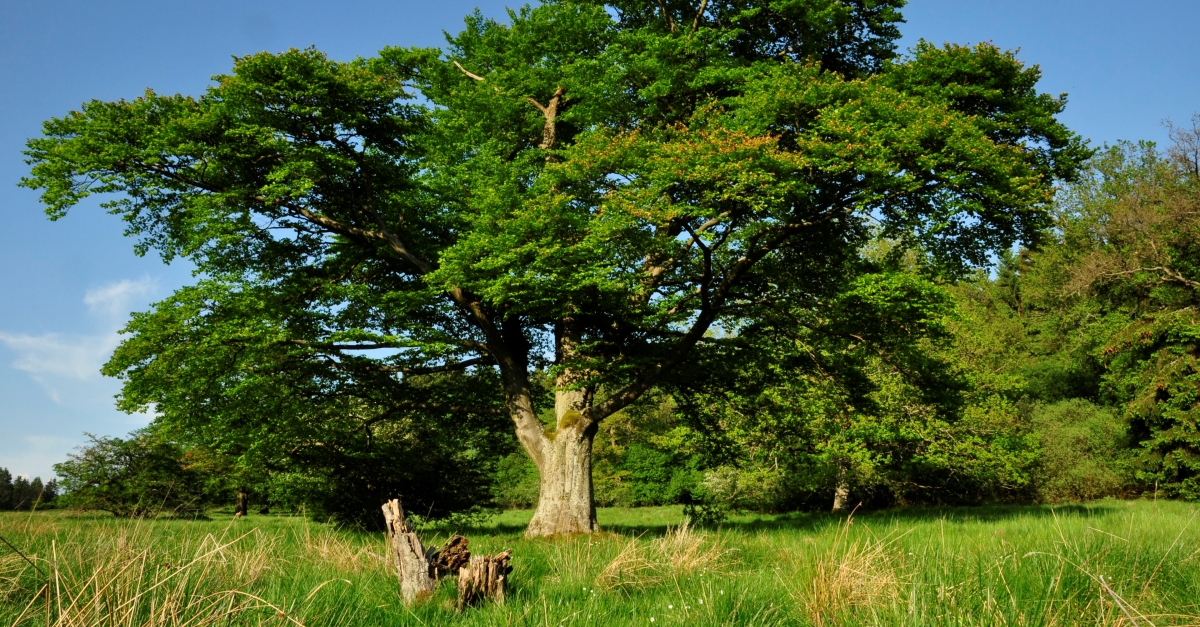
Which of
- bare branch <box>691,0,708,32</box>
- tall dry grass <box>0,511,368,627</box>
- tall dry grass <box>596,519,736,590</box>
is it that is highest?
bare branch <box>691,0,708,32</box>

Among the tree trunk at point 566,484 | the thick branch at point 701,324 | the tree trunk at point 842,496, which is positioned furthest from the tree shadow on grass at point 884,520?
the tree trunk at point 842,496

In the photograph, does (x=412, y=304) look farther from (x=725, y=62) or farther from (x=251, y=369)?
(x=725, y=62)

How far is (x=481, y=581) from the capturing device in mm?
5066

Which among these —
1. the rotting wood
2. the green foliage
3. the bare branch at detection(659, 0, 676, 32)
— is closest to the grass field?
the rotting wood

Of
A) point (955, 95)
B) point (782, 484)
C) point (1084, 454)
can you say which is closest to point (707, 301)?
point (955, 95)

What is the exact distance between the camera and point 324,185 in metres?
12.9

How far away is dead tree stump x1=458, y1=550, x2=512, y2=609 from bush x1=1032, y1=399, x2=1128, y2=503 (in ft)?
76.7

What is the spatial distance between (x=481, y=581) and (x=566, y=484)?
741cm

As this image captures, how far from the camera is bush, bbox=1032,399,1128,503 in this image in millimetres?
23719

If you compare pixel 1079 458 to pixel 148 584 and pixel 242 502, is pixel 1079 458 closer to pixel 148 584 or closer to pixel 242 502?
pixel 148 584

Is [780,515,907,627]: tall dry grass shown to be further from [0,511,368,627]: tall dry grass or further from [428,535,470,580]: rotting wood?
[0,511,368,627]: tall dry grass

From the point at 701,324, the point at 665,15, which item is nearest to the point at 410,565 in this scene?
the point at 701,324

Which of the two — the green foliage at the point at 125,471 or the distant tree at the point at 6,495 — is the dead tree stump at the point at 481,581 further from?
the green foliage at the point at 125,471

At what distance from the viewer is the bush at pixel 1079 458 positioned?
77.8 feet
